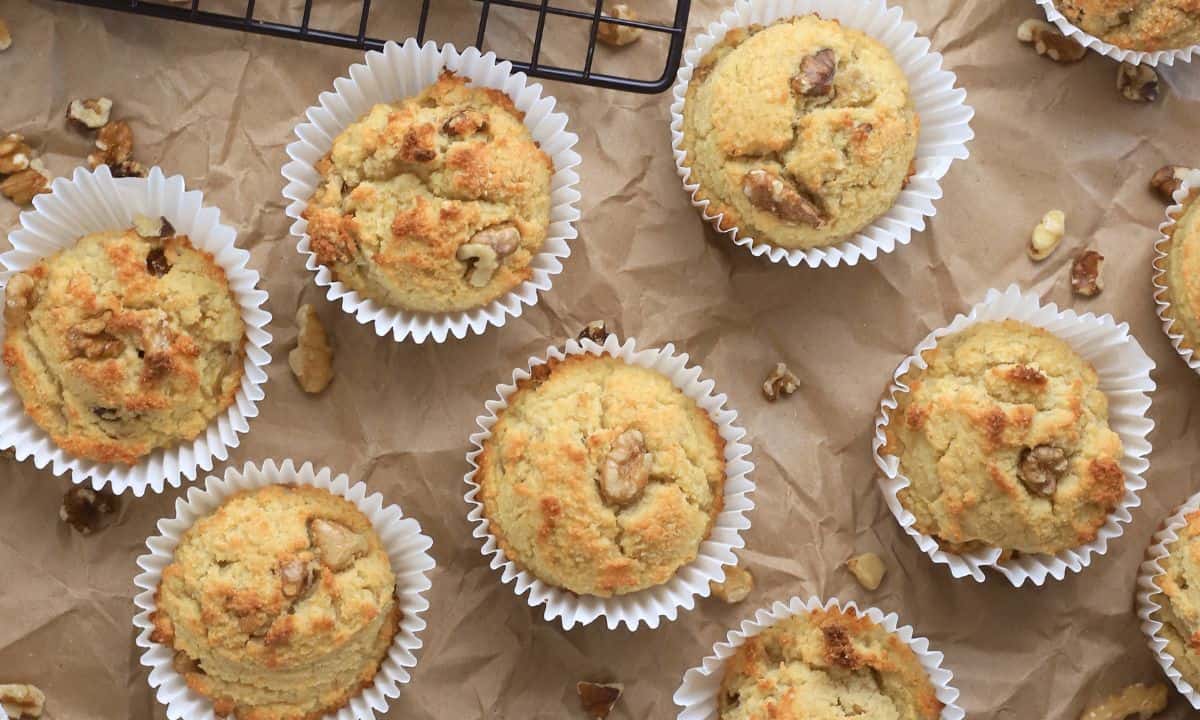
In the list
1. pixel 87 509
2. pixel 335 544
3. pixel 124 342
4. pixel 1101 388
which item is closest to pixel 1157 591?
pixel 1101 388

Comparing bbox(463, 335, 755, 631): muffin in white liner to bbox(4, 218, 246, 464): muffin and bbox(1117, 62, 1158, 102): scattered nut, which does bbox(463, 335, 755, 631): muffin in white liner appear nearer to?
bbox(4, 218, 246, 464): muffin

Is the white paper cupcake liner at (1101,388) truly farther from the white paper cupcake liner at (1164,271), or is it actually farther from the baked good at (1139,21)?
the baked good at (1139,21)

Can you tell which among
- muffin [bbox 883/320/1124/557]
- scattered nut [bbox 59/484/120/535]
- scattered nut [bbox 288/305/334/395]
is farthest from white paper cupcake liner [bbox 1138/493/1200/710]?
scattered nut [bbox 59/484/120/535]

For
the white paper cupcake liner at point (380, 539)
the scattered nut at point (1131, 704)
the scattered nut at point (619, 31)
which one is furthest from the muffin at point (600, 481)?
the scattered nut at point (1131, 704)

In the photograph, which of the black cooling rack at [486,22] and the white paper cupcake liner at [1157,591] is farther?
the white paper cupcake liner at [1157,591]

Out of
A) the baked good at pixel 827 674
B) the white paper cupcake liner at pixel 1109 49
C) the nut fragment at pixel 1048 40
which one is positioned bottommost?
the baked good at pixel 827 674

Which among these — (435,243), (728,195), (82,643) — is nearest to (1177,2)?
(728,195)

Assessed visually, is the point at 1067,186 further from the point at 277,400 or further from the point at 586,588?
the point at 277,400
